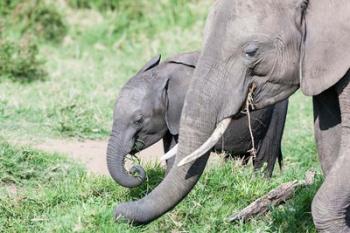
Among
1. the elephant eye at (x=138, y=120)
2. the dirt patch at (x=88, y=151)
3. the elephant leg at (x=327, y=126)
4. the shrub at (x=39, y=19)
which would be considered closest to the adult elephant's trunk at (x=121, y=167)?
the elephant eye at (x=138, y=120)

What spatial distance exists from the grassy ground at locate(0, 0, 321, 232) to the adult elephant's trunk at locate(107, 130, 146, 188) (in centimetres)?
9

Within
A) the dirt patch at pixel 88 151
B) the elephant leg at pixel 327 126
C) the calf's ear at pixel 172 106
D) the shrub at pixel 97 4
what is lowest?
the shrub at pixel 97 4

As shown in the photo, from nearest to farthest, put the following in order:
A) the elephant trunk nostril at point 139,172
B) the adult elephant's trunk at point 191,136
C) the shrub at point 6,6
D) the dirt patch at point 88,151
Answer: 1. the adult elephant's trunk at point 191,136
2. the elephant trunk nostril at point 139,172
3. the dirt patch at point 88,151
4. the shrub at point 6,6

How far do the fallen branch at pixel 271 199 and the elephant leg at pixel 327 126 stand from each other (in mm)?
596

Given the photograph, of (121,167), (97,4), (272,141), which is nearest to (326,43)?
(121,167)

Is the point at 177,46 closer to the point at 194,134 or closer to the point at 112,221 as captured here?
the point at 112,221

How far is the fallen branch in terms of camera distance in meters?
5.68

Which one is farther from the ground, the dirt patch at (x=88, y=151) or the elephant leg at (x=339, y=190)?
the elephant leg at (x=339, y=190)

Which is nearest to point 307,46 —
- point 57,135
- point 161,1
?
point 57,135

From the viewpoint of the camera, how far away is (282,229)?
5703mm

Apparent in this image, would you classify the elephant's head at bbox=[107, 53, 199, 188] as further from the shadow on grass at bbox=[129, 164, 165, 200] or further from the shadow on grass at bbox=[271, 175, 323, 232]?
the shadow on grass at bbox=[271, 175, 323, 232]

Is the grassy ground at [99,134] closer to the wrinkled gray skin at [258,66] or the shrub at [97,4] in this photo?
the shrub at [97,4]

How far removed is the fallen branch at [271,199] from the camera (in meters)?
5.68

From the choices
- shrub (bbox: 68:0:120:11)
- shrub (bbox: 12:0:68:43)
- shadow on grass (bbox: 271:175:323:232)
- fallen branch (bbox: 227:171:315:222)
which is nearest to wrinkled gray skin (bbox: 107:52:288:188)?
fallen branch (bbox: 227:171:315:222)
